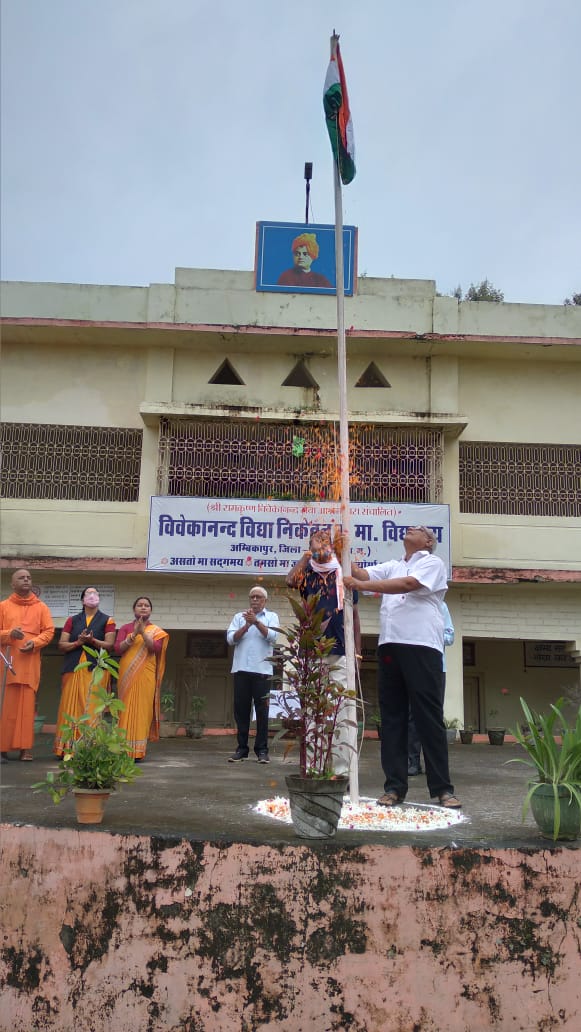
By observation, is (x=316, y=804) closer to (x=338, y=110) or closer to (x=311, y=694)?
(x=311, y=694)

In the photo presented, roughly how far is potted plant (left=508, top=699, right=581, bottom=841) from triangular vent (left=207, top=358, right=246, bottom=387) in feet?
30.6

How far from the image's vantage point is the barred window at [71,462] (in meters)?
11.8

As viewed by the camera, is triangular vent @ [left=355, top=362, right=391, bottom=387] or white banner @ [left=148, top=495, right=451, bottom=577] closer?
white banner @ [left=148, top=495, right=451, bottom=577]

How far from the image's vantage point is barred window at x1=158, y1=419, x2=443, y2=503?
38.2ft

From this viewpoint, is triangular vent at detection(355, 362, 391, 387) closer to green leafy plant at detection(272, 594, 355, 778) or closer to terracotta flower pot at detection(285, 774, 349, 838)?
green leafy plant at detection(272, 594, 355, 778)

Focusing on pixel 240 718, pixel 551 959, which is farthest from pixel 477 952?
pixel 240 718

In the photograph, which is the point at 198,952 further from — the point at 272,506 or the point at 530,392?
the point at 530,392

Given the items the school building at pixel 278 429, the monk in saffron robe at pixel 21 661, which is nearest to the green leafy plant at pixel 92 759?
the monk in saffron robe at pixel 21 661

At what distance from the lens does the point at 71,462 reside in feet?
38.9

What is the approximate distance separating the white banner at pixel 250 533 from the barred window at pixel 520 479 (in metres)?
1.11

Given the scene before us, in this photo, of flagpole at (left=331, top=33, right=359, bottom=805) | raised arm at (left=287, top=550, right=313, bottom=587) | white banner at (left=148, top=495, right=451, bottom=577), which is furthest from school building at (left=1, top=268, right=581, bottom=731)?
flagpole at (left=331, top=33, right=359, bottom=805)

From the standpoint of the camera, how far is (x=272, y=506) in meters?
11.2

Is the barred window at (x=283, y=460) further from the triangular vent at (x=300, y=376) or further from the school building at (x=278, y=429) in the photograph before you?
the triangular vent at (x=300, y=376)

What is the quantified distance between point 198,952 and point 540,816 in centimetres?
148
